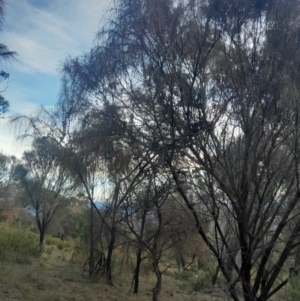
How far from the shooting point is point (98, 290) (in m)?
12.1

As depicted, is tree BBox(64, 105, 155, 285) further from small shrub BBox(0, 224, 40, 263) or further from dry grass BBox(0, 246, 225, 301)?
small shrub BBox(0, 224, 40, 263)

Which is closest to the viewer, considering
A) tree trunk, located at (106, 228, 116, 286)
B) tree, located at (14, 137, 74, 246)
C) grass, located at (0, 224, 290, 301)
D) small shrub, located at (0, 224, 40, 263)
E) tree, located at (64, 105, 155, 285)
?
tree, located at (64, 105, 155, 285)

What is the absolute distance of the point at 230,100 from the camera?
567 centimetres

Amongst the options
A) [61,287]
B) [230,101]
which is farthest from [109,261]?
[230,101]

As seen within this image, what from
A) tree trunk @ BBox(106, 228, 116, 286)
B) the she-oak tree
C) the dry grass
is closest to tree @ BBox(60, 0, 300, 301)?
the she-oak tree

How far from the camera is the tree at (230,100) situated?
5.52 m

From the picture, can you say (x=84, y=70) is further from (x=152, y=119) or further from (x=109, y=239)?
(x=109, y=239)

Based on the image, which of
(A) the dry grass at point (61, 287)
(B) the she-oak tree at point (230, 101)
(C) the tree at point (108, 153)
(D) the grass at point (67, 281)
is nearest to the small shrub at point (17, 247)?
(D) the grass at point (67, 281)

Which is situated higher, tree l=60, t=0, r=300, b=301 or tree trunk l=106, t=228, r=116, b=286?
tree l=60, t=0, r=300, b=301

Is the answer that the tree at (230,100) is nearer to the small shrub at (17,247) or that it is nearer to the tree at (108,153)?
the tree at (108,153)

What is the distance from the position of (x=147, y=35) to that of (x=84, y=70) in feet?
4.78

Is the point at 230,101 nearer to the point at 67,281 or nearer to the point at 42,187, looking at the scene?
the point at 67,281

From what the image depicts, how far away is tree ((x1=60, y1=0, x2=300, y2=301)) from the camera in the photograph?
5516 mm

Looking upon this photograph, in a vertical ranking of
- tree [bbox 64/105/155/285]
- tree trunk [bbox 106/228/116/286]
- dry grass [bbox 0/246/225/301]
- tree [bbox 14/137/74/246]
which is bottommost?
dry grass [bbox 0/246/225/301]
